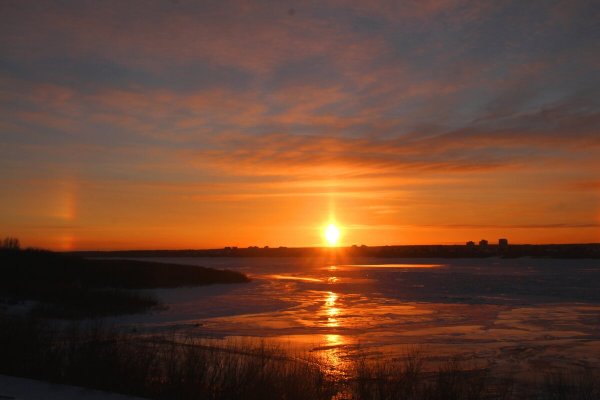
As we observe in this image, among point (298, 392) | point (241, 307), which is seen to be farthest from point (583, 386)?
point (241, 307)

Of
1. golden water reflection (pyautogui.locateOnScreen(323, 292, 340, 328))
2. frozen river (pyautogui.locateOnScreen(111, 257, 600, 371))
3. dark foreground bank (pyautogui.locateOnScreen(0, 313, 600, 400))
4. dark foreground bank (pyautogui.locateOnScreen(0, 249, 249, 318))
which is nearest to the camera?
dark foreground bank (pyautogui.locateOnScreen(0, 313, 600, 400))

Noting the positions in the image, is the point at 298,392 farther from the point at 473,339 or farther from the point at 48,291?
the point at 48,291

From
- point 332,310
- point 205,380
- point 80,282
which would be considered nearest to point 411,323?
point 332,310

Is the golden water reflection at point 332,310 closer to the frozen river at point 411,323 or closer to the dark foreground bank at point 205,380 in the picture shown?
the frozen river at point 411,323

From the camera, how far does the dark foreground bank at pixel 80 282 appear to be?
24.2 m

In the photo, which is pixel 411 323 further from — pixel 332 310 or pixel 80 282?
pixel 80 282

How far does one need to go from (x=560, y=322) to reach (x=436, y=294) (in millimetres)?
14504

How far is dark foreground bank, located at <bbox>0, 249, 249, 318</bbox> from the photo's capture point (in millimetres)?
24156

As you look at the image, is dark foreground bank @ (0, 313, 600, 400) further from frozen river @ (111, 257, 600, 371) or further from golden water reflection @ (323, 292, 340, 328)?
golden water reflection @ (323, 292, 340, 328)

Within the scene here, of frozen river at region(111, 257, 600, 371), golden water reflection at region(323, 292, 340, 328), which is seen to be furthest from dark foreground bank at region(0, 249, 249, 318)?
golden water reflection at region(323, 292, 340, 328)

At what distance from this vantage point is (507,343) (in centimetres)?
1716

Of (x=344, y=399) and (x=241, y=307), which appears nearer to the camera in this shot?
(x=344, y=399)

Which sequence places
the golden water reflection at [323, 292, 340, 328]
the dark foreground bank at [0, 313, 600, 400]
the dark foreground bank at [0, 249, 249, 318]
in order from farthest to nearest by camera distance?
the dark foreground bank at [0, 249, 249, 318]
the golden water reflection at [323, 292, 340, 328]
the dark foreground bank at [0, 313, 600, 400]

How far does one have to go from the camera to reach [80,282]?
35281 mm
